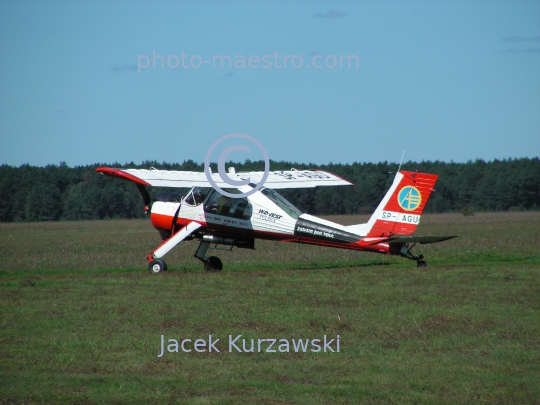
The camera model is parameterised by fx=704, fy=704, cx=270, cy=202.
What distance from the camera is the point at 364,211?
70000 mm

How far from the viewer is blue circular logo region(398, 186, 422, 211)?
14938 mm

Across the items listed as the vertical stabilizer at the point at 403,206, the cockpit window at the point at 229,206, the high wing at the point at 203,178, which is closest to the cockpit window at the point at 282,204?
the cockpit window at the point at 229,206

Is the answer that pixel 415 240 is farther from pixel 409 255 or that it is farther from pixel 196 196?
pixel 196 196

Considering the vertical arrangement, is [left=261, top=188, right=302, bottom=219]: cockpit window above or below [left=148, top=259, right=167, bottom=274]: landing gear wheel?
above

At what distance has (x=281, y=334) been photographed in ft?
28.9

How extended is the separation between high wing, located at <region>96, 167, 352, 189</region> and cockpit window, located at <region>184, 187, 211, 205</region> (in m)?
0.28

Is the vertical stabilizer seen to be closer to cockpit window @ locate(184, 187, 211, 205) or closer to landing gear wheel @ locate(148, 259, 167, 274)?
cockpit window @ locate(184, 187, 211, 205)

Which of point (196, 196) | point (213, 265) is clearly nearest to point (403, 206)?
point (213, 265)

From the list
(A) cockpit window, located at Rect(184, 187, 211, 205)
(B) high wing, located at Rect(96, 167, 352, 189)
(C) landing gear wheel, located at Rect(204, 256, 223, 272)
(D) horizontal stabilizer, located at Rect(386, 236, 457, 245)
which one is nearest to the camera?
(D) horizontal stabilizer, located at Rect(386, 236, 457, 245)

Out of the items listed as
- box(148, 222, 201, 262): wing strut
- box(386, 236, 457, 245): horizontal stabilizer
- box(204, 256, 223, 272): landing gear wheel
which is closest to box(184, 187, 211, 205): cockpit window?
box(148, 222, 201, 262): wing strut

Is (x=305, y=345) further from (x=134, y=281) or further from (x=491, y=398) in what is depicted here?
(x=134, y=281)

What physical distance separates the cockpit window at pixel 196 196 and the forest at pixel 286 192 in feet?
140

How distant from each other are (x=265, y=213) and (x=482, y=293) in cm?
569

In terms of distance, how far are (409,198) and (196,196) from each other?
4.82 meters
